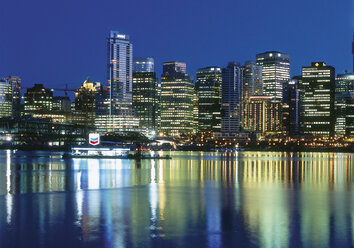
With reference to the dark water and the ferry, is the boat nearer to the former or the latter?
the ferry

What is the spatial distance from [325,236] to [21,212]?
15005mm

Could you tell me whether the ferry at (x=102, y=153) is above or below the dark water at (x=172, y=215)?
below

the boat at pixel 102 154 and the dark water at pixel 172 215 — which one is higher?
the dark water at pixel 172 215

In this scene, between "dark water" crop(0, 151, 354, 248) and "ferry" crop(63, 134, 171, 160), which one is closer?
"dark water" crop(0, 151, 354, 248)

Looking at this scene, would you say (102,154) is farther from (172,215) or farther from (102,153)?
(172,215)

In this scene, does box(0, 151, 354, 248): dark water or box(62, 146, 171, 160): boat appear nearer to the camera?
box(0, 151, 354, 248): dark water

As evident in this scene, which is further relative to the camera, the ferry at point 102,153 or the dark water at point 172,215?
the ferry at point 102,153

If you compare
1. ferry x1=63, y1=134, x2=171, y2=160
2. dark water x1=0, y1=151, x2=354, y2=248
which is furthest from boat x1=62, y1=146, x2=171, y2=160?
dark water x1=0, y1=151, x2=354, y2=248

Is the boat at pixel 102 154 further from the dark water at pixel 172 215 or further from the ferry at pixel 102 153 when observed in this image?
the dark water at pixel 172 215

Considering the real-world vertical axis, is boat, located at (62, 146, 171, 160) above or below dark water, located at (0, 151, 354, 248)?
below

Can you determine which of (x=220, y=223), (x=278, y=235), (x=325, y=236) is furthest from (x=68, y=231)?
(x=325, y=236)

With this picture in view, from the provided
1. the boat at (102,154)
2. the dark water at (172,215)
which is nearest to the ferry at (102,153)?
the boat at (102,154)

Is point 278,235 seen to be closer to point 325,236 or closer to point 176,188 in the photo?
point 325,236

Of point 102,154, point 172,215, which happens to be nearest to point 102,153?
point 102,154
